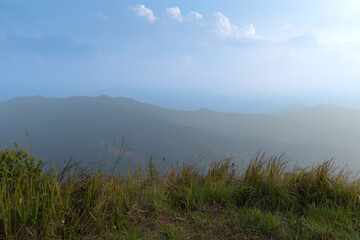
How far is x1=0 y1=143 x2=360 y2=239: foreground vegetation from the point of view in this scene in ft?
8.07

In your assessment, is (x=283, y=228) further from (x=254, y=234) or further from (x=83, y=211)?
(x=83, y=211)

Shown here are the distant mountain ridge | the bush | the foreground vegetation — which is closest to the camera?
the foreground vegetation

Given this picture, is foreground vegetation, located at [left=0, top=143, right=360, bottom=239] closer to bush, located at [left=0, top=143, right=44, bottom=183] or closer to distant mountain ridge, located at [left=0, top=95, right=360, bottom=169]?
bush, located at [left=0, top=143, right=44, bottom=183]

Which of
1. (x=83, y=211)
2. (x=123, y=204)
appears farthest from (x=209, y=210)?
(x=83, y=211)

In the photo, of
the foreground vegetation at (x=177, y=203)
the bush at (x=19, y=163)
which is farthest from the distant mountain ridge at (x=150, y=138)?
the bush at (x=19, y=163)

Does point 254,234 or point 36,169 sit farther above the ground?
point 36,169

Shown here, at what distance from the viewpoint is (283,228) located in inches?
102

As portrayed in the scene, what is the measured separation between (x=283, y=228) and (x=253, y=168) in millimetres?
1382

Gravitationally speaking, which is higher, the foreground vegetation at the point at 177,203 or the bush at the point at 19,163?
the bush at the point at 19,163

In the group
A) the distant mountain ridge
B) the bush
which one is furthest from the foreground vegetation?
the distant mountain ridge

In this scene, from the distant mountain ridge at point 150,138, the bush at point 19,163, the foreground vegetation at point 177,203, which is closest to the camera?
the foreground vegetation at point 177,203

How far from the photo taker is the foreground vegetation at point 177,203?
8.07 feet

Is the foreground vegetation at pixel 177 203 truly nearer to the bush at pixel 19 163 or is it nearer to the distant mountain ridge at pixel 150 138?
the bush at pixel 19 163

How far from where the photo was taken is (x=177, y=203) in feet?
10.6
